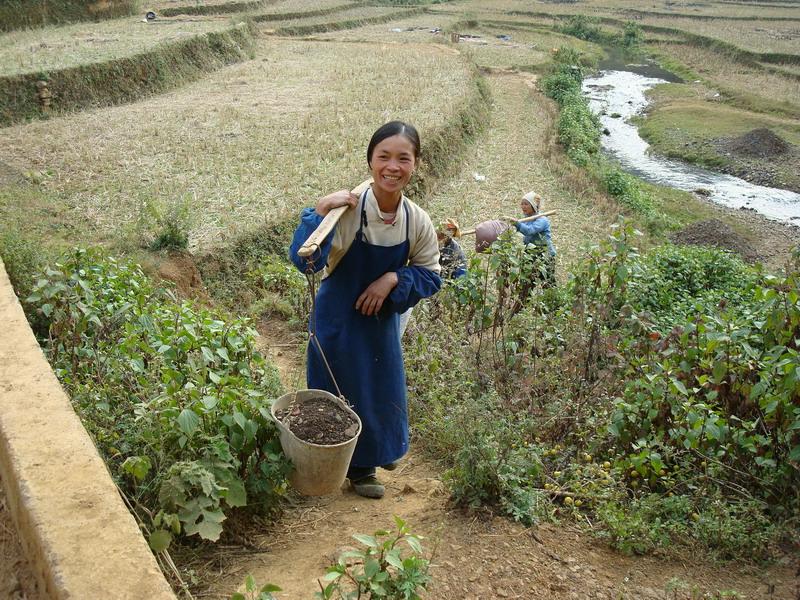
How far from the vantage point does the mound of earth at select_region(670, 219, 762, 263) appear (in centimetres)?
1118

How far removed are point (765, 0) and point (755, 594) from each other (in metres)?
44.8

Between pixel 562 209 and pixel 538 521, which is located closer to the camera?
pixel 538 521

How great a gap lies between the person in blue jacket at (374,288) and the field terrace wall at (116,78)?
9.19 m

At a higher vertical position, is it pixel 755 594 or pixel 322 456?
pixel 322 456

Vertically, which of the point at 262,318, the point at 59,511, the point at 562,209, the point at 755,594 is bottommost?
the point at 562,209

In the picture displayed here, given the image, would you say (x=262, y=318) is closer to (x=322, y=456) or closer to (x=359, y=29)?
(x=322, y=456)

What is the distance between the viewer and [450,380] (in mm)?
4410

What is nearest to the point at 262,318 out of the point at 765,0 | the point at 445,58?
the point at 445,58

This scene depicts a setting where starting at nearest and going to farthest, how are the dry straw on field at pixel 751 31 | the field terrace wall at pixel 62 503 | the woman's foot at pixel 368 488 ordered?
the field terrace wall at pixel 62 503 < the woman's foot at pixel 368 488 < the dry straw on field at pixel 751 31

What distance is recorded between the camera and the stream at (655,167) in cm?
1426

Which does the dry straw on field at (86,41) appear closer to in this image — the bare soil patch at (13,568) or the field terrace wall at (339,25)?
the field terrace wall at (339,25)

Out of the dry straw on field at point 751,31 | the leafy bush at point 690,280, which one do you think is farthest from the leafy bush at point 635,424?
the dry straw on field at point 751,31

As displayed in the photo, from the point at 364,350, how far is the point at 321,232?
0.60 meters

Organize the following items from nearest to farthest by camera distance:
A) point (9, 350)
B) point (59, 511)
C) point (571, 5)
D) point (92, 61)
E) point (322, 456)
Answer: point (59, 511) → point (322, 456) → point (9, 350) → point (92, 61) → point (571, 5)
